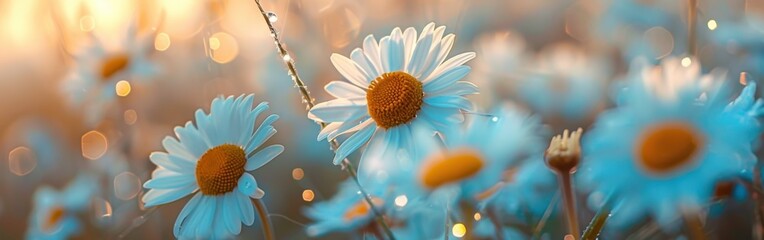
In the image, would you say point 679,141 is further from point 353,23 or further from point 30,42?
point 30,42

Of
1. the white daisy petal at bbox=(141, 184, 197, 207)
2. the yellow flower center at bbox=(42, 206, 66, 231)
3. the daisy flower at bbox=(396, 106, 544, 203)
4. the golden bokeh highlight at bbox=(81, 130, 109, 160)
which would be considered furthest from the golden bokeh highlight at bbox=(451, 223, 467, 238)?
the golden bokeh highlight at bbox=(81, 130, 109, 160)

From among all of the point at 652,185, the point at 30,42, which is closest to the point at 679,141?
the point at 652,185

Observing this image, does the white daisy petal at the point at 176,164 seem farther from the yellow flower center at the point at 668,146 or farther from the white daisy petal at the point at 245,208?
the yellow flower center at the point at 668,146

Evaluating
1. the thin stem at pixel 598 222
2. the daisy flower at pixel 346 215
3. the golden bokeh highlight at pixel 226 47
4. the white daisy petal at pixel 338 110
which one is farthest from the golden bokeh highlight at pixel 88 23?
the thin stem at pixel 598 222

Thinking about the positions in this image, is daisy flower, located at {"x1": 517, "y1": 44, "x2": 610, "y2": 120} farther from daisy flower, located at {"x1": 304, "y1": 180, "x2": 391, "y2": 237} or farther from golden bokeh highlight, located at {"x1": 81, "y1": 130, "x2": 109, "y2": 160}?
golden bokeh highlight, located at {"x1": 81, "y1": 130, "x2": 109, "y2": 160}

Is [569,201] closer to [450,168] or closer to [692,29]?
[450,168]
